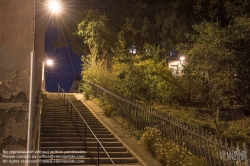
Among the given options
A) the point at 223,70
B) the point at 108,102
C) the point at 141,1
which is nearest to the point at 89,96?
the point at 108,102

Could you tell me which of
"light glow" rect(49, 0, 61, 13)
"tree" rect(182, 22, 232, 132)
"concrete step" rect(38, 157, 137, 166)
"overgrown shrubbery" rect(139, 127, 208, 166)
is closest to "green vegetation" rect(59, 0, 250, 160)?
"tree" rect(182, 22, 232, 132)

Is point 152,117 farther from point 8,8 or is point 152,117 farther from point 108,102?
point 8,8

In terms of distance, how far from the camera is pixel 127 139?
10992 millimetres

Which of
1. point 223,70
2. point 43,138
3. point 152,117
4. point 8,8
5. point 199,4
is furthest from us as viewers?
point 199,4

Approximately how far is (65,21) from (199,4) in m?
10.4

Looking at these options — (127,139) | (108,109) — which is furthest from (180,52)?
(127,139)

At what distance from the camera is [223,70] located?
13445 mm

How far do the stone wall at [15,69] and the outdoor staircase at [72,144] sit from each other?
13.0 ft

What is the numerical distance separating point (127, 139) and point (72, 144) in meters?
2.03

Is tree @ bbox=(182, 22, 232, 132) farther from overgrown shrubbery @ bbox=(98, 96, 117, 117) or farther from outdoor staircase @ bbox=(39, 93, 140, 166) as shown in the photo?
outdoor staircase @ bbox=(39, 93, 140, 166)

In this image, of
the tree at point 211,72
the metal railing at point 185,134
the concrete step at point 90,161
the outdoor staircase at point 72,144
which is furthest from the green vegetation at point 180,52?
the concrete step at point 90,161

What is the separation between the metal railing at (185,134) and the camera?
7.35m

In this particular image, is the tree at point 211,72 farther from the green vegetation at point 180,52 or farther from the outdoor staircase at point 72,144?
the outdoor staircase at point 72,144

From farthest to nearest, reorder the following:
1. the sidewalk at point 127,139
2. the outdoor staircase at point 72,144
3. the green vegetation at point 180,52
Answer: the green vegetation at point 180,52
the sidewalk at point 127,139
the outdoor staircase at point 72,144
